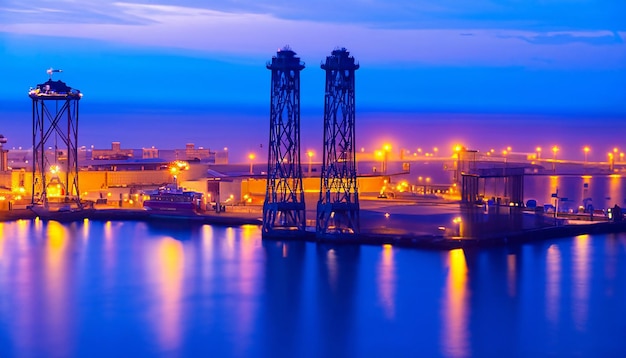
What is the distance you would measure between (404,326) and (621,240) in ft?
17.3

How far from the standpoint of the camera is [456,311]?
8227 millimetres

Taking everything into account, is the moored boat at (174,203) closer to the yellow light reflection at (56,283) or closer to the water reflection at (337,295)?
the yellow light reflection at (56,283)

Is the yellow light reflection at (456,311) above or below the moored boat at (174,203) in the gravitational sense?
below

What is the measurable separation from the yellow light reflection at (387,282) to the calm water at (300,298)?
17mm

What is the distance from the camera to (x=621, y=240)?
39.9 ft

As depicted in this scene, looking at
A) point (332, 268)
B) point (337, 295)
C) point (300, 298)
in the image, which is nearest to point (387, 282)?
point (337, 295)

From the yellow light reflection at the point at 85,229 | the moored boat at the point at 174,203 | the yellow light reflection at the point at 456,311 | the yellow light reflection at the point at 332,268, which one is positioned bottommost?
the yellow light reflection at the point at 456,311

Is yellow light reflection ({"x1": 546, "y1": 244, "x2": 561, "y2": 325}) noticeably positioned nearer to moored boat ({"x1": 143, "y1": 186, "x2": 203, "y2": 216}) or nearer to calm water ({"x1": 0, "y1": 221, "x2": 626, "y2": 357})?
calm water ({"x1": 0, "y1": 221, "x2": 626, "y2": 357})

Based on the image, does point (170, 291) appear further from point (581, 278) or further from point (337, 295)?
point (581, 278)

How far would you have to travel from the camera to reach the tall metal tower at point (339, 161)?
11.2m

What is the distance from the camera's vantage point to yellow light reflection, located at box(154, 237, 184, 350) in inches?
291

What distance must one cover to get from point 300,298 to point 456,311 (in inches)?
50.8

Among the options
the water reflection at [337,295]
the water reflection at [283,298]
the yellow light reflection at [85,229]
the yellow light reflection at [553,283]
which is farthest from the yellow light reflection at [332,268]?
the yellow light reflection at [85,229]

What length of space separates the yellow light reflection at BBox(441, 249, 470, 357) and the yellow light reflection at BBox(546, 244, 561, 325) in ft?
2.15
